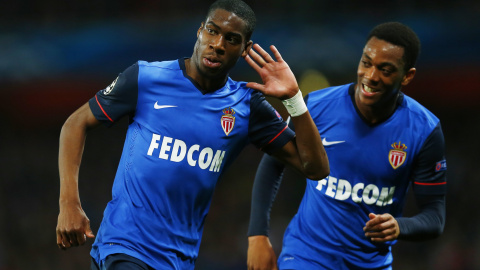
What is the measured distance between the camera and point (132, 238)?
3.47m

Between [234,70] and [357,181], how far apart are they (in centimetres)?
799

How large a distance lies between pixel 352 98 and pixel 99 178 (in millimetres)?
9561

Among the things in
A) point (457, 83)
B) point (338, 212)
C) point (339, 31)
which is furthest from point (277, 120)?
point (457, 83)

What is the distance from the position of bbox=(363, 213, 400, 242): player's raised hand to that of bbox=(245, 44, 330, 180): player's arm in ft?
1.32

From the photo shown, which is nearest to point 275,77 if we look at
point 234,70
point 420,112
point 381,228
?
point 381,228

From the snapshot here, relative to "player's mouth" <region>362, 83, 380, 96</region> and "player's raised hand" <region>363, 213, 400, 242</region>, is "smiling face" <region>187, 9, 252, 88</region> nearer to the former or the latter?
"player's mouth" <region>362, 83, 380, 96</region>

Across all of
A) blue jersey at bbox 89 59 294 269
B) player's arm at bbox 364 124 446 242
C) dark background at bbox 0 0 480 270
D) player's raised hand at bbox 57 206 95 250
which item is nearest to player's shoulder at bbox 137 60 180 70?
blue jersey at bbox 89 59 294 269

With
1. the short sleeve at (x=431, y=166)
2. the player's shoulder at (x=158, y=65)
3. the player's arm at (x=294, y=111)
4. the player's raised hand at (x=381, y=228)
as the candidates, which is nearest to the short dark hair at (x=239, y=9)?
the player's arm at (x=294, y=111)

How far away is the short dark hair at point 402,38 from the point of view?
4.43 meters

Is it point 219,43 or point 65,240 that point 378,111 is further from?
point 65,240

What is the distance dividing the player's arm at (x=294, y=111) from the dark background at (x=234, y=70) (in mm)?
7563

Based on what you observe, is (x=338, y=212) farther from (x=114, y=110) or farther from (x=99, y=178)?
(x=99, y=178)

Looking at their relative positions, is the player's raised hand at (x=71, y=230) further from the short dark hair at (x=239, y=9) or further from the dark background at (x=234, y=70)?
the dark background at (x=234, y=70)

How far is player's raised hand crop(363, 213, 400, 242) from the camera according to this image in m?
3.85
